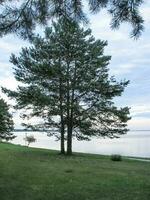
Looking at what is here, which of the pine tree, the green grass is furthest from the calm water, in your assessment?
the green grass

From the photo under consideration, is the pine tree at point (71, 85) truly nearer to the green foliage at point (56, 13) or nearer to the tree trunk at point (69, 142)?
the tree trunk at point (69, 142)

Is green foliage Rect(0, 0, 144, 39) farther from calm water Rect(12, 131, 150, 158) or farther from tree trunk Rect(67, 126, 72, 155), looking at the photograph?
calm water Rect(12, 131, 150, 158)

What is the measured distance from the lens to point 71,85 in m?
29.4

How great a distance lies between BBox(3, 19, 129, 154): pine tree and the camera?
29312 millimetres

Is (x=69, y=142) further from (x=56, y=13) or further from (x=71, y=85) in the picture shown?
(x=56, y=13)

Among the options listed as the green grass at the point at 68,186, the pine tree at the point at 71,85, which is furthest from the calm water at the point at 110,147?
the green grass at the point at 68,186

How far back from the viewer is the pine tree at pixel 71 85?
29312mm

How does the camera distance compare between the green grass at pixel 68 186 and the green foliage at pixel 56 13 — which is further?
the green grass at pixel 68 186

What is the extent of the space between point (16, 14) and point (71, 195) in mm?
5208

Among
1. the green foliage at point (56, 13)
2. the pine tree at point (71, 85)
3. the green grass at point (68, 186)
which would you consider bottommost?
the green grass at point (68, 186)

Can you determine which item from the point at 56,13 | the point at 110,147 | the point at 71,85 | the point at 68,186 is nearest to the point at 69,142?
the point at 71,85

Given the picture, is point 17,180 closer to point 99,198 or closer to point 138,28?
point 99,198

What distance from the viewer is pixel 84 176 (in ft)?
50.7

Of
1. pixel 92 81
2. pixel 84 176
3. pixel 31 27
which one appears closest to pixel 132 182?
pixel 84 176
